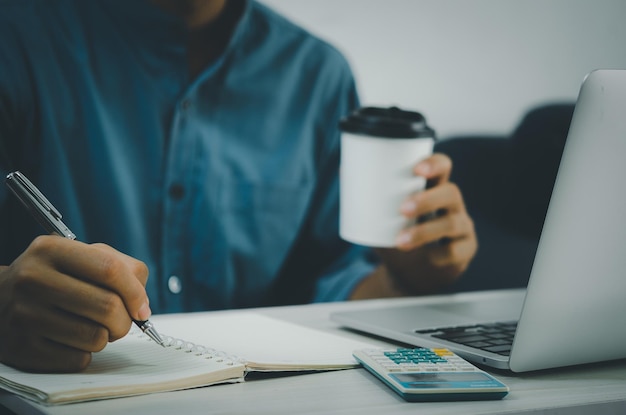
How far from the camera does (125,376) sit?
0.76 metres

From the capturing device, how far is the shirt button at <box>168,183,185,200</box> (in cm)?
147

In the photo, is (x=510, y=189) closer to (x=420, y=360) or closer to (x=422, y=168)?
(x=422, y=168)

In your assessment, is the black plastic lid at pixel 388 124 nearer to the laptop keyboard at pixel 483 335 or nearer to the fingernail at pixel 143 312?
the laptop keyboard at pixel 483 335

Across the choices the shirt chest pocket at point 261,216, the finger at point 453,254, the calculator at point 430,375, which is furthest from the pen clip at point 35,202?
the finger at point 453,254

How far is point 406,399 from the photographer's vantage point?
0.75 meters

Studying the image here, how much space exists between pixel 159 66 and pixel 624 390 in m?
1.00

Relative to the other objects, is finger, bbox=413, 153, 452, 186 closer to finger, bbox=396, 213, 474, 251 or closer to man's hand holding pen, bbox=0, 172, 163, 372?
finger, bbox=396, 213, 474, 251

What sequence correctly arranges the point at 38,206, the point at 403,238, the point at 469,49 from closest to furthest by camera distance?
the point at 38,206 < the point at 403,238 < the point at 469,49

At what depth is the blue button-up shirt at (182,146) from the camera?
1.35 m

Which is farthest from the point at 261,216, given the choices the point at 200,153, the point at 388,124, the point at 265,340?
the point at 265,340

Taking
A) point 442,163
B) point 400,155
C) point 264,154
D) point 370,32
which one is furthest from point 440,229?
point 370,32

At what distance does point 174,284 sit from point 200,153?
0.26m

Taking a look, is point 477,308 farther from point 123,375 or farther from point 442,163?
point 123,375

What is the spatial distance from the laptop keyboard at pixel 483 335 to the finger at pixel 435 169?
28cm
